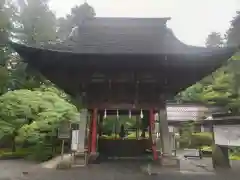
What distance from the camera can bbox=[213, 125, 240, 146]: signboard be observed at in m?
8.89

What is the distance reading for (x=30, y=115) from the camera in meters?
15.7

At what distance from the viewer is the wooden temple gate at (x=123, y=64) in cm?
902

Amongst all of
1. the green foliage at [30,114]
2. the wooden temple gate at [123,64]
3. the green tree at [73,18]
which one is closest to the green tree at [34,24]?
the green tree at [73,18]

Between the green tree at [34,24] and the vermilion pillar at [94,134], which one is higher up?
the green tree at [34,24]

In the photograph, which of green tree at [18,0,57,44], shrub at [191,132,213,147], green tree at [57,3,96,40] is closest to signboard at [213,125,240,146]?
shrub at [191,132,213,147]

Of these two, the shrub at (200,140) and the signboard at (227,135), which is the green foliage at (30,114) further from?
the shrub at (200,140)

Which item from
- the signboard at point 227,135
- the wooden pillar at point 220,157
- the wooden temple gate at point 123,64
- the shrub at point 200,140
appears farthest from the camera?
the shrub at point 200,140

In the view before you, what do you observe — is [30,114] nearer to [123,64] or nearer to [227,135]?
[123,64]

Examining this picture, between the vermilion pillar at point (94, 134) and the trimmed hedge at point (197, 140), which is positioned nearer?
the vermilion pillar at point (94, 134)

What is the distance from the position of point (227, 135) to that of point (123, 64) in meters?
4.27

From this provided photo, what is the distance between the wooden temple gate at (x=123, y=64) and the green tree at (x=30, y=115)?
175 inches

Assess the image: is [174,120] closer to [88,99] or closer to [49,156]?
[49,156]

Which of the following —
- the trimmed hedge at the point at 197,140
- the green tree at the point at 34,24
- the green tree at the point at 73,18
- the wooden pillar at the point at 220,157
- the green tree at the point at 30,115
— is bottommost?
the wooden pillar at the point at 220,157

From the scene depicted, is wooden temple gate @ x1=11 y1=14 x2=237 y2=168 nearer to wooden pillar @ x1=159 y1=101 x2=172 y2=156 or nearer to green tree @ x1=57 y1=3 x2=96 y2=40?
wooden pillar @ x1=159 y1=101 x2=172 y2=156
